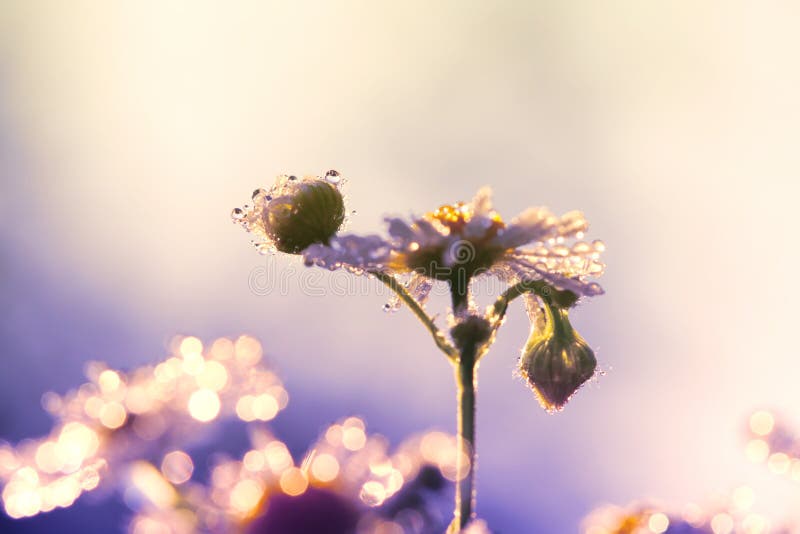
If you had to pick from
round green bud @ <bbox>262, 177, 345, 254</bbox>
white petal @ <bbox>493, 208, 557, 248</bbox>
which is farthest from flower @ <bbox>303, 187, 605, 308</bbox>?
round green bud @ <bbox>262, 177, 345, 254</bbox>

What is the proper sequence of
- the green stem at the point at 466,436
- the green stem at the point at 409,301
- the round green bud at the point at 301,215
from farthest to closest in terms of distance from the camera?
the round green bud at the point at 301,215, the green stem at the point at 409,301, the green stem at the point at 466,436

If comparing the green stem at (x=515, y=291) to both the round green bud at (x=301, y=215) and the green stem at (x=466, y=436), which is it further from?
the round green bud at (x=301, y=215)

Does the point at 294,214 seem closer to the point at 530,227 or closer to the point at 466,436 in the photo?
the point at 530,227

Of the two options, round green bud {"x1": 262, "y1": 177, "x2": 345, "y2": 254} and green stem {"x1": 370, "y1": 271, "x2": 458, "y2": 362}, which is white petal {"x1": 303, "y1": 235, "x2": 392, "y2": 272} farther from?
round green bud {"x1": 262, "y1": 177, "x2": 345, "y2": 254}

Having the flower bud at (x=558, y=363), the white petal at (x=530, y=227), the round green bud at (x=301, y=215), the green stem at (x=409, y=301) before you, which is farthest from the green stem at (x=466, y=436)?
the round green bud at (x=301, y=215)

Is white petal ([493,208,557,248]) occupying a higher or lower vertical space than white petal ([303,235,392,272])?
higher

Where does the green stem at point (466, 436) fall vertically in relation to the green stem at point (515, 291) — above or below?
below
